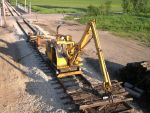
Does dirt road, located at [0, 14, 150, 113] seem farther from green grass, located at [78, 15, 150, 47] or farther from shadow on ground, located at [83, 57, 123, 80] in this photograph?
green grass, located at [78, 15, 150, 47]

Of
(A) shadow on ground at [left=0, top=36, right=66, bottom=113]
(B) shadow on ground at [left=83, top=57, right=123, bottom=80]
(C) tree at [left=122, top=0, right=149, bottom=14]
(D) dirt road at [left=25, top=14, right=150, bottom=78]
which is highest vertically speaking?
(C) tree at [left=122, top=0, right=149, bottom=14]

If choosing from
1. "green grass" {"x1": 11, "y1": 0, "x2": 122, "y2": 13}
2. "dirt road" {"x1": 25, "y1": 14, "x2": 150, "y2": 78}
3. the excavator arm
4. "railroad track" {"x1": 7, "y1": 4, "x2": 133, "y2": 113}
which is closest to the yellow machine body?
the excavator arm

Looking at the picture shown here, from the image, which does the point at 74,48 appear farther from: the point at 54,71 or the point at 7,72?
the point at 7,72

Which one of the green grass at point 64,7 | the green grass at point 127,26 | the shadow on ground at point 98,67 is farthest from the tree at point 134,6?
the shadow on ground at point 98,67

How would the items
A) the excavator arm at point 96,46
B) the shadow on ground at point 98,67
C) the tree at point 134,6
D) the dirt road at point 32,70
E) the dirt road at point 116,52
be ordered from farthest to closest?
the tree at point 134,6, the dirt road at point 116,52, the shadow on ground at point 98,67, the dirt road at point 32,70, the excavator arm at point 96,46

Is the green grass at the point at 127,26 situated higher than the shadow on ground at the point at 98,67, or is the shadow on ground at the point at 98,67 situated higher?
the green grass at the point at 127,26

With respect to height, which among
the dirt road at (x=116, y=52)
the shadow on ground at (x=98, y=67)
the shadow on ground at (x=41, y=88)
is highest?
the dirt road at (x=116, y=52)

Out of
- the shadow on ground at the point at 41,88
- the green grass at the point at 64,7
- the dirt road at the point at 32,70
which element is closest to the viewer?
the shadow on ground at the point at 41,88

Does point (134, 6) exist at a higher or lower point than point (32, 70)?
higher

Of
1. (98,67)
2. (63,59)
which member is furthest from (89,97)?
(98,67)

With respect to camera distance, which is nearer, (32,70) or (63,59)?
(63,59)

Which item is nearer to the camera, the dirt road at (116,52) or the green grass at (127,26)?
the dirt road at (116,52)

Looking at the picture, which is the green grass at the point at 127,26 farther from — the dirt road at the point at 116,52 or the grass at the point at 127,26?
the dirt road at the point at 116,52

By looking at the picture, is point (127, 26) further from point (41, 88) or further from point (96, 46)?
point (96, 46)
